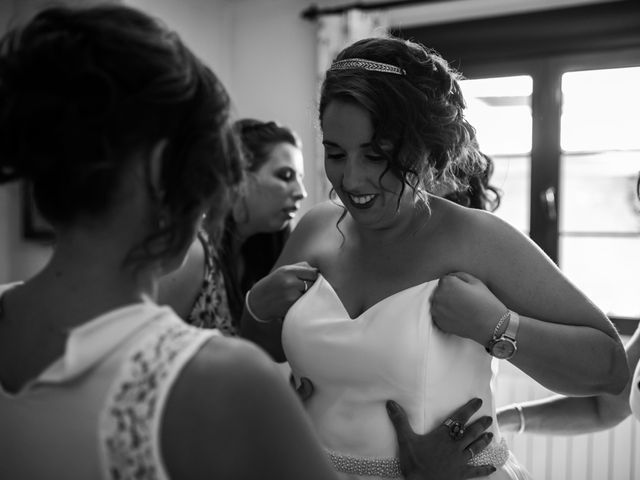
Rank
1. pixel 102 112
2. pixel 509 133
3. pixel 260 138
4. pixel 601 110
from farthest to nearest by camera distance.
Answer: pixel 509 133, pixel 601 110, pixel 260 138, pixel 102 112

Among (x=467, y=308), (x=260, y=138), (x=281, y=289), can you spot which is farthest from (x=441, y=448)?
(x=260, y=138)

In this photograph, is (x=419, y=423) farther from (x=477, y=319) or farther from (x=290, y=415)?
(x=290, y=415)

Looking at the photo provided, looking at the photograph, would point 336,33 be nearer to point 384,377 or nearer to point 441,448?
point 384,377

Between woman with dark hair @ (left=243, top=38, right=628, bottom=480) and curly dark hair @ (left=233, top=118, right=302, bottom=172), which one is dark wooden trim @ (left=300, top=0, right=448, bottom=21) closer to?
curly dark hair @ (left=233, top=118, right=302, bottom=172)

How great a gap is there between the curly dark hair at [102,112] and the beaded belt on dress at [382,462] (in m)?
0.77

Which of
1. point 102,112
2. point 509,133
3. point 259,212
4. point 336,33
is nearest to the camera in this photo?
point 102,112

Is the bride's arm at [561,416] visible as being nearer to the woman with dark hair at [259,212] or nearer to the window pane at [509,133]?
the woman with dark hair at [259,212]

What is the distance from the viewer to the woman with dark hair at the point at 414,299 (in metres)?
1.25

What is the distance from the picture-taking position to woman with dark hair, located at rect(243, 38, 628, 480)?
4.09 ft

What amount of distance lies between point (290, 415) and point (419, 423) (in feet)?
2.24

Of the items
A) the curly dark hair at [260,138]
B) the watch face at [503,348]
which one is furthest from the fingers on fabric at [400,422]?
the curly dark hair at [260,138]

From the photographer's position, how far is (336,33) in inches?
148

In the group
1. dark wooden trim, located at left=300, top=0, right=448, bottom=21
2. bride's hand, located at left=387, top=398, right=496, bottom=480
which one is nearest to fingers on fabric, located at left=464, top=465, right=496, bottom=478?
bride's hand, located at left=387, top=398, right=496, bottom=480

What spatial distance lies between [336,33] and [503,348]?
2.91 metres
